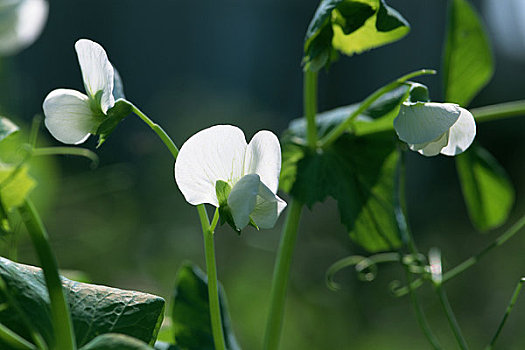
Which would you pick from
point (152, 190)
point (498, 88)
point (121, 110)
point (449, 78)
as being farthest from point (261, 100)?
point (121, 110)

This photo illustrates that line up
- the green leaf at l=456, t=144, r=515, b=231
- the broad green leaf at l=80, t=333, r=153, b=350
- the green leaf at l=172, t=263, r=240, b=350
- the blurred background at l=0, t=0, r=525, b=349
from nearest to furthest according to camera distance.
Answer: the broad green leaf at l=80, t=333, r=153, b=350 < the green leaf at l=172, t=263, r=240, b=350 < the green leaf at l=456, t=144, r=515, b=231 < the blurred background at l=0, t=0, r=525, b=349

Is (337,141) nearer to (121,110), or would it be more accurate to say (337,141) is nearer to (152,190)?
(121,110)

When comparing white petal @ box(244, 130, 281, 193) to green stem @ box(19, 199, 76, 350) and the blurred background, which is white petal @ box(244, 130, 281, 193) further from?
the blurred background

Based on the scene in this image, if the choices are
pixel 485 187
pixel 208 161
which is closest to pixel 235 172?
pixel 208 161

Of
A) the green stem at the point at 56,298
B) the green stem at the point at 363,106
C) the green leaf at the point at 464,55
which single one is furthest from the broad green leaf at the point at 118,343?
the green leaf at the point at 464,55

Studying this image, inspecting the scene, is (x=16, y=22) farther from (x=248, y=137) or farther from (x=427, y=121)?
(x=248, y=137)

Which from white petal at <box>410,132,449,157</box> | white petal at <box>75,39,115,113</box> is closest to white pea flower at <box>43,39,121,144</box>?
white petal at <box>75,39,115,113</box>
